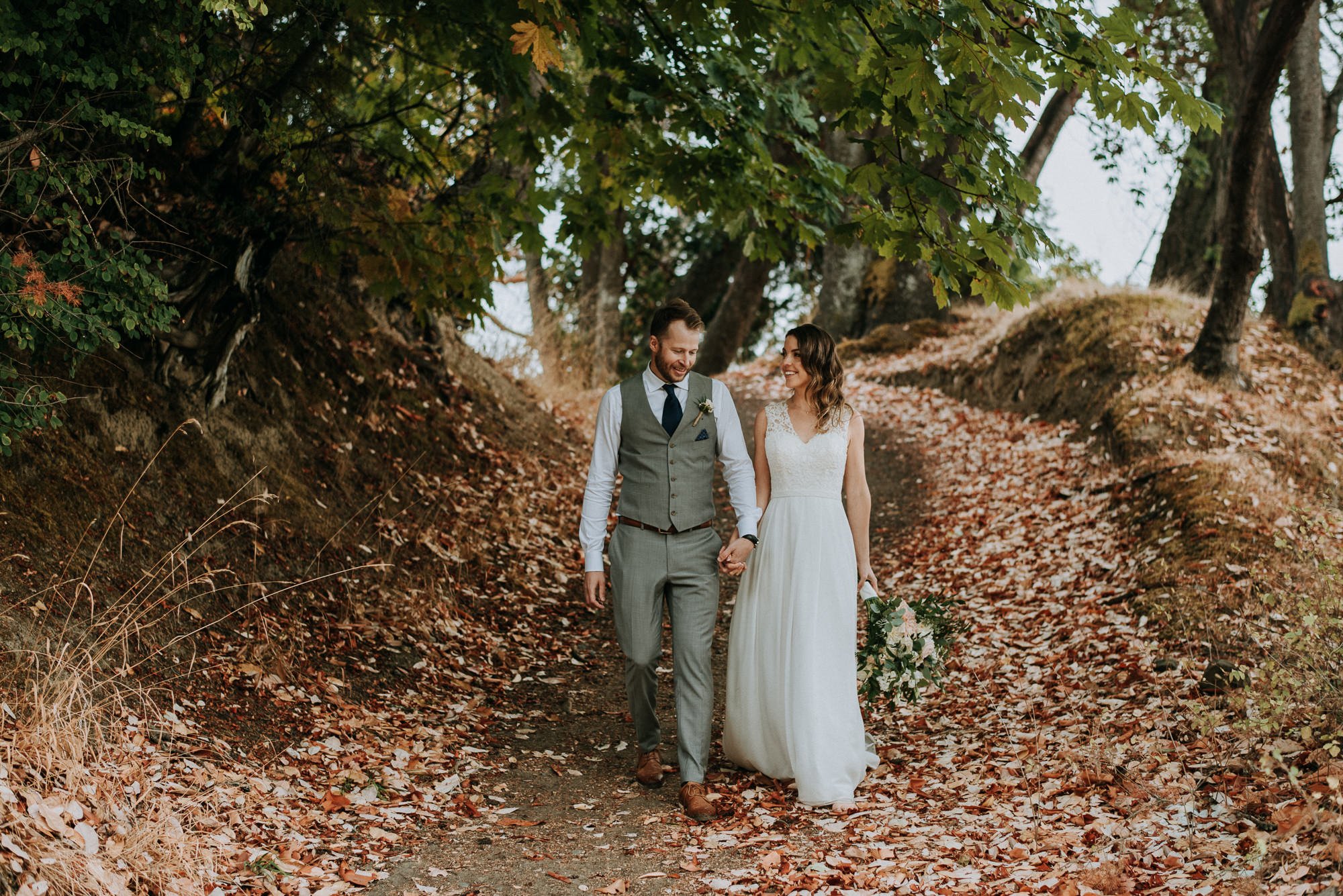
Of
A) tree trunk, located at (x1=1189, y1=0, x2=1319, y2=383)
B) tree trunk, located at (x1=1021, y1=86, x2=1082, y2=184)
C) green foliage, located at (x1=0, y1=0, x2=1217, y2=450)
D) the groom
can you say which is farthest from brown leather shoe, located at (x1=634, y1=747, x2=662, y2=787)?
tree trunk, located at (x1=1021, y1=86, x2=1082, y2=184)

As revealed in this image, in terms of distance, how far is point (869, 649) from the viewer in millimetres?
5328

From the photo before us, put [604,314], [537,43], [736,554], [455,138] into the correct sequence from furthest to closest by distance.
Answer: [604,314]
[455,138]
[736,554]
[537,43]

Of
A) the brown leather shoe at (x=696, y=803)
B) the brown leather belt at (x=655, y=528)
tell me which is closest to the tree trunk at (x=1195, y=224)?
the brown leather belt at (x=655, y=528)

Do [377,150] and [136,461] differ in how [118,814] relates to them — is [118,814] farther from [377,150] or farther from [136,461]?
[377,150]

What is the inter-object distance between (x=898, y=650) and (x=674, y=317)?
1.96m

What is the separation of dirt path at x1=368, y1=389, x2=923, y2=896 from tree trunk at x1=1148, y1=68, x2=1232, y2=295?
11286 millimetres

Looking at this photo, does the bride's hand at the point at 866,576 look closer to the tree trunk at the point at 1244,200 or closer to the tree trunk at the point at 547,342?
the tree trunk at the point at 1244,200

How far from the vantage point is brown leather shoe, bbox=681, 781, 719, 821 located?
4.85 meters

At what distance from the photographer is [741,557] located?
507 cm

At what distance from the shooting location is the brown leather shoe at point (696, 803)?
191 inches

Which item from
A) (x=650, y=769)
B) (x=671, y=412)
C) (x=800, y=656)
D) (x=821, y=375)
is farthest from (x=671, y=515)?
(x=650, y=769)

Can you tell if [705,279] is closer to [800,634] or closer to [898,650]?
[898,650]

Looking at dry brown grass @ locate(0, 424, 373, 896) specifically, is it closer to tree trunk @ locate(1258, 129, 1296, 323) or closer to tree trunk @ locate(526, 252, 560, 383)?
tree trunk @ locate(526, 252, 560, 383)

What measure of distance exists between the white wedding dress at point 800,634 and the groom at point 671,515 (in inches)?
7.6
